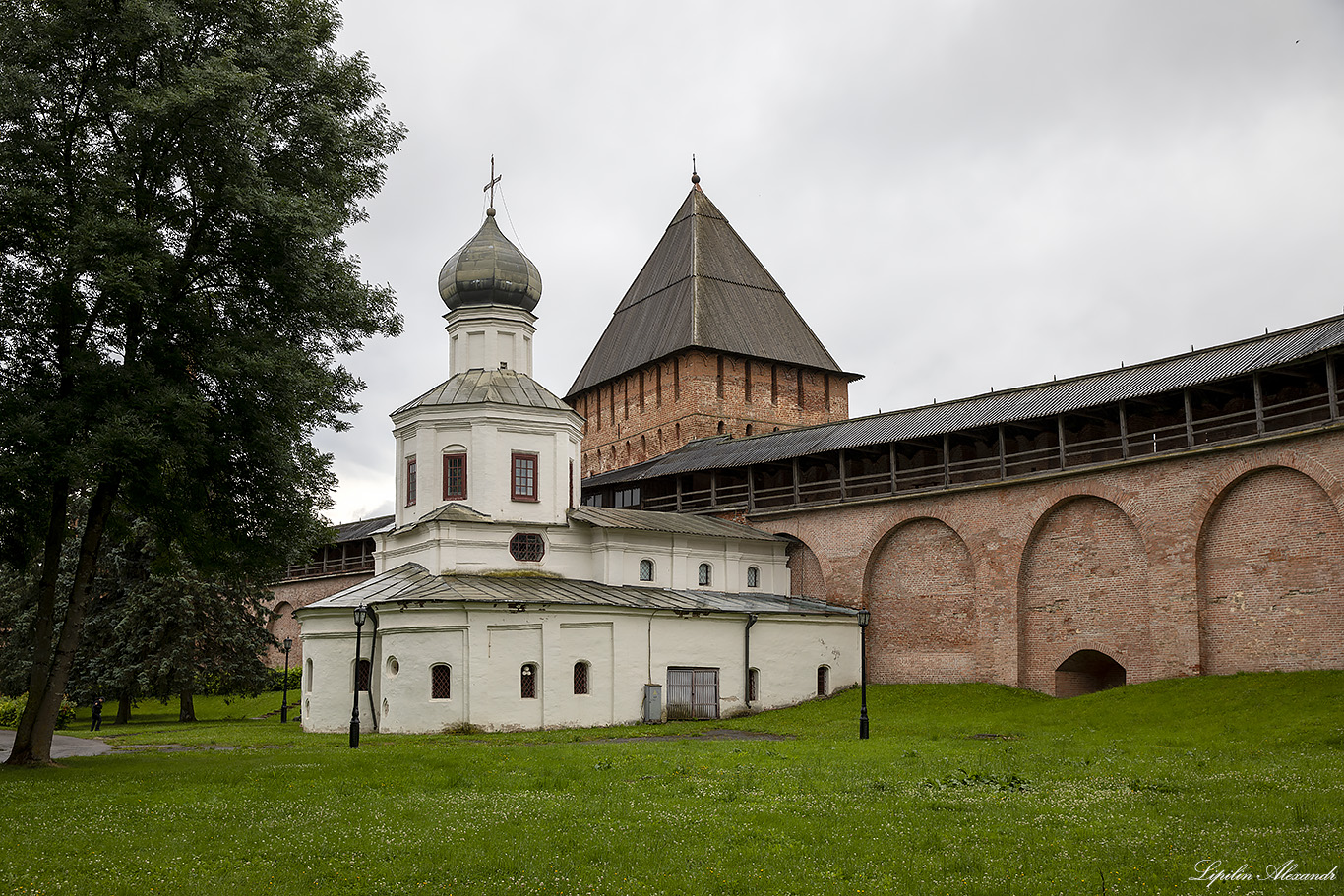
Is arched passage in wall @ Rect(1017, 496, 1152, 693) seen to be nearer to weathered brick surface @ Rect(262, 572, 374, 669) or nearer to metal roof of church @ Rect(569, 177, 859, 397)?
metal roof of church @ Rect(569, 177, 859, 397)

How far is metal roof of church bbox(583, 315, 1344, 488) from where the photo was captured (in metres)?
24.4

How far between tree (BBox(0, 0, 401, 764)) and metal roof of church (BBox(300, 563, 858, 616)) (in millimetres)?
8540

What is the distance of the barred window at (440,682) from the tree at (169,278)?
8.35 m

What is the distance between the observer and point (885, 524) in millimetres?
A: 32594

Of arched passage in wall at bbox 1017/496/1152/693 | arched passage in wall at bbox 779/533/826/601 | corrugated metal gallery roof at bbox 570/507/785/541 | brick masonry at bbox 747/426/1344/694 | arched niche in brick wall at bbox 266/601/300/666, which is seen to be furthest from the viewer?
arched niche in brick wall at bbox 266/601/300/666

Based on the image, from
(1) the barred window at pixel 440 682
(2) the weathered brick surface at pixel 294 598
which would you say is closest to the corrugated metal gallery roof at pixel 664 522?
(1) the barred window at pixel 440 682

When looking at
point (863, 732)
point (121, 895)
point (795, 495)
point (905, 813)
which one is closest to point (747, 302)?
point (795, 495)

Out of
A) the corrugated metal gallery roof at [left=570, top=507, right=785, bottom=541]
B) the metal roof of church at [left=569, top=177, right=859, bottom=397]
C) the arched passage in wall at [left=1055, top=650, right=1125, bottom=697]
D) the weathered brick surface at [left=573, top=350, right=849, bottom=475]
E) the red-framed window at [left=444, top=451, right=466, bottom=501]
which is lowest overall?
the arched passage in wall at [left=1055, top=650, right=1125, bottom=697]

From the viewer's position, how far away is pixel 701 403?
44.9m

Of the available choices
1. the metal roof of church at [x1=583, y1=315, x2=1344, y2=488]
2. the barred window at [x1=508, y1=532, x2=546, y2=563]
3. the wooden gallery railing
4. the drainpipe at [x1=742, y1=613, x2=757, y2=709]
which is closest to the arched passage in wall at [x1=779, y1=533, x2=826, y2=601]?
the wooden gallery railing

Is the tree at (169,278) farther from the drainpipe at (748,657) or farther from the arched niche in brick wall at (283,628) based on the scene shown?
the arched niche in brick wall at (283,628)

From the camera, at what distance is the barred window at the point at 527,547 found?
30219mm

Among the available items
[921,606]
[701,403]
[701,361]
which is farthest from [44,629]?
[701,361]

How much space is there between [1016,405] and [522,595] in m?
14.0
